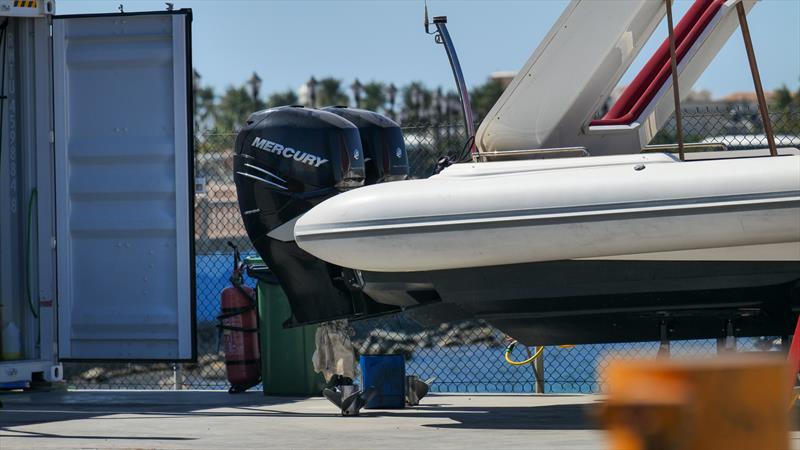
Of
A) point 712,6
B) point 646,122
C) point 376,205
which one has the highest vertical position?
point 712,6

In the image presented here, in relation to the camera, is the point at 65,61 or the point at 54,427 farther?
the point at 65,61

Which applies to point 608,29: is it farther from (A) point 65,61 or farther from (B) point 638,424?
(B) point 638,424

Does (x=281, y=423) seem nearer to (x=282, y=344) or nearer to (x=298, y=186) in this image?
(x=298, y=186)

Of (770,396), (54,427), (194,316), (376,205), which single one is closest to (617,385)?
(770,396)

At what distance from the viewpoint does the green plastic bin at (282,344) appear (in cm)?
1051

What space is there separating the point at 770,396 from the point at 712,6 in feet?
20.3

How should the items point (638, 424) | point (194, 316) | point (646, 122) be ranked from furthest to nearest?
point (194, 316), point (646, 122), point (638, 424)

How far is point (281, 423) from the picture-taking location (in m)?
8.74

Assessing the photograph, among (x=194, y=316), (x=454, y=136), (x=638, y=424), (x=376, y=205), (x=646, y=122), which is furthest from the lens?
(x=454, y=136)

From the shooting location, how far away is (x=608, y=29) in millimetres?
8477

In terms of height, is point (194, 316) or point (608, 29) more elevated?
point (608, 29)

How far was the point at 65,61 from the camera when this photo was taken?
34.8ft

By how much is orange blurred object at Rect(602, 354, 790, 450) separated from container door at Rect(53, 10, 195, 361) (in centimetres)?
747

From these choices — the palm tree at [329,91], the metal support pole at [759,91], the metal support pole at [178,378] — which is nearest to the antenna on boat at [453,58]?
the metal support pole at [759,91]
